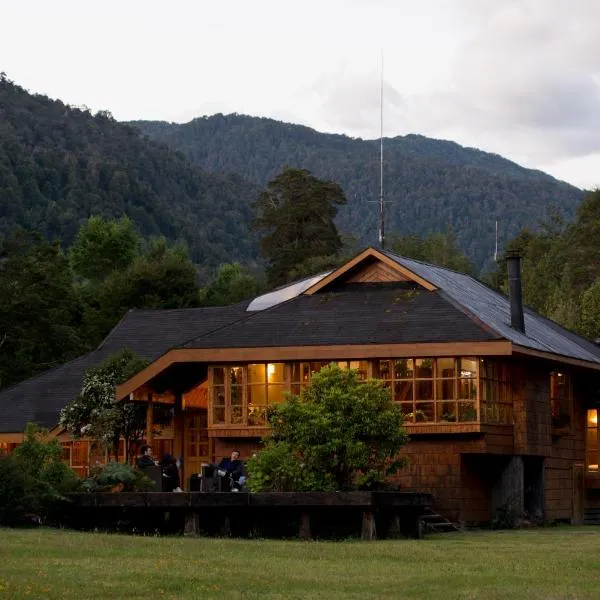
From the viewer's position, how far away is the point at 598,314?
75125 millimetres

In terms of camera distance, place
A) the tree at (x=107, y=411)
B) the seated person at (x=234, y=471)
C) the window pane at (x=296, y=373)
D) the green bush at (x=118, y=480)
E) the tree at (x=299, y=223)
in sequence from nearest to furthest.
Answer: the green bush at (x=118, y=480), the seated person at (x=234, y=471), the window pane at (x=296, y=373), the tree at (x=107, y=411), the tree at (x=299, y=223)

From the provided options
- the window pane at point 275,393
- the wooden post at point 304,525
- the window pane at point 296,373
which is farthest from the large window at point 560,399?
the wooden post at point 304,525

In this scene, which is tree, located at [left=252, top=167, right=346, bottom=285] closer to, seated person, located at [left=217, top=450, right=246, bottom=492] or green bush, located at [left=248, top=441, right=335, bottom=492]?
seated person, located at [left=217, top=450, right=246, bottom=492]

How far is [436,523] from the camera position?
121ft

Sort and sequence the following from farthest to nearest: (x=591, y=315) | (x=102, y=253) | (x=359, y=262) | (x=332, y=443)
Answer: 1. (x=102, y=253)
2. (x=591, y=315)
3. (x=359, y=262)
4. (x=332, y=443)

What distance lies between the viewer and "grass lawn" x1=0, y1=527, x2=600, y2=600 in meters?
19.5

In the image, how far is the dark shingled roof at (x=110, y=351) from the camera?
162ft

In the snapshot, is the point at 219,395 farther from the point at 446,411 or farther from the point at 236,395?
the point at 446,411

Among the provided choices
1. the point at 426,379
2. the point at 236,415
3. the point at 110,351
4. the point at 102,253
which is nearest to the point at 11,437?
the point at 110,351

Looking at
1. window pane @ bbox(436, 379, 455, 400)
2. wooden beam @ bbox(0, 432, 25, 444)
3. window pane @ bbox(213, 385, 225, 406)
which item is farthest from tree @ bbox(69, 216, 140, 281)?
window pane @ bbox(436, 379, 455, 400)

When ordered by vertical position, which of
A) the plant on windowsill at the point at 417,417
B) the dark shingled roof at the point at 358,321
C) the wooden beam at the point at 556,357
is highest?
the dark shingled roof at the point at 358,321

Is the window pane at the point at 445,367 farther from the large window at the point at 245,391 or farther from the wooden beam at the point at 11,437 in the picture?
the wooden beam at the point at 11,437

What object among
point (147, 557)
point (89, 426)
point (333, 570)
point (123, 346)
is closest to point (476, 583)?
point (333, 570)

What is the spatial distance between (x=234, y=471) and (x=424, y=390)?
22.3ft
